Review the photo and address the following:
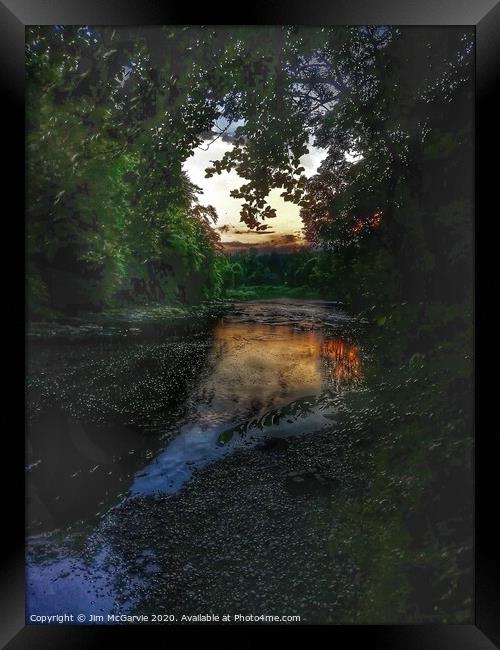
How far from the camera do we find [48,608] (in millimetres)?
1925

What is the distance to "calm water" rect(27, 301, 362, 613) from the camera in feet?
6.29

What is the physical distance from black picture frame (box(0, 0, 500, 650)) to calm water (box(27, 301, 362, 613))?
0.09 m

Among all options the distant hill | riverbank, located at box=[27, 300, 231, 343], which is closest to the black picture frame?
riverbank, located at box=[27, 300, 231, 343]

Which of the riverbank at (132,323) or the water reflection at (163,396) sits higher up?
the riverbank at (132,323)

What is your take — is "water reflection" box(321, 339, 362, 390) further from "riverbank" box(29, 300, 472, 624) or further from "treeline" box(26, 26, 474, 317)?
"treeline" box(26, 26, 474, 317)

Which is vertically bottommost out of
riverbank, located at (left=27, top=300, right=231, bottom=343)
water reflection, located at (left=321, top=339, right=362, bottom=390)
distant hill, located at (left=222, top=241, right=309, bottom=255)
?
water reflection, located at (left=321, top=339, right=362, bottom=390)

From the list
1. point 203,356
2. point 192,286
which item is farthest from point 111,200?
point 203,356

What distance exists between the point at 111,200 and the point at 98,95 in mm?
484

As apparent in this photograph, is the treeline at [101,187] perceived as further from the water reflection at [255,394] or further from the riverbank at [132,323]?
the water reflection at [255,394]

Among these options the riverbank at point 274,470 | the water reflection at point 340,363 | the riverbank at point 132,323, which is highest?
the riverbank at point 132,323
